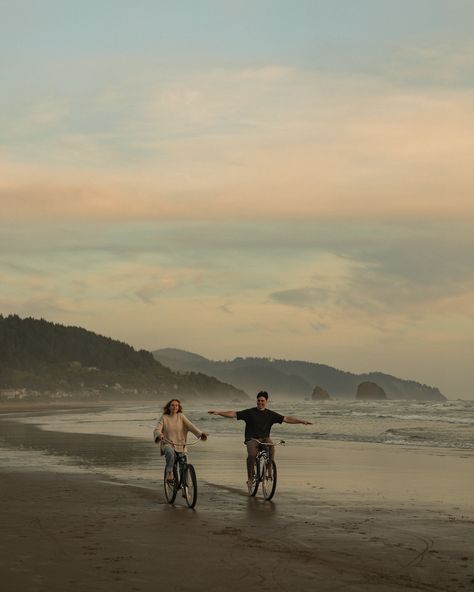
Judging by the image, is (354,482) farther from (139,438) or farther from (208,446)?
(139,438)

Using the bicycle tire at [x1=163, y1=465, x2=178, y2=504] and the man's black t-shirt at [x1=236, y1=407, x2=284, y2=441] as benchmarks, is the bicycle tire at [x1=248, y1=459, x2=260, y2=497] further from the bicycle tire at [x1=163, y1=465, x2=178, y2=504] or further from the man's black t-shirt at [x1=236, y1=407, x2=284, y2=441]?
the bicycle tire at [x1=163, y1=465, x2=178, y2=504]

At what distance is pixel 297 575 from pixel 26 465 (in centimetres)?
1653

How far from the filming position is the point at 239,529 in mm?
14055

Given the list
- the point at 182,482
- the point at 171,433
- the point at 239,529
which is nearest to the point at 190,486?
the point at 182,482

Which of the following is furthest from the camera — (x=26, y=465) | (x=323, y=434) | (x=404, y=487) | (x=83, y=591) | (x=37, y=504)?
(x=323, y=434)

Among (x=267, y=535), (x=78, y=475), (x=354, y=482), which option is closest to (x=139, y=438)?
(x=78, y=475)

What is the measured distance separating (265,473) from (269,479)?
0.20 meters

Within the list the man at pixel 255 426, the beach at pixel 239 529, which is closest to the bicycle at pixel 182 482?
the beach at pixel 239 529

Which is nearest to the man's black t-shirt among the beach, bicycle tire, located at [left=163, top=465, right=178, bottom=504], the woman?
the beach

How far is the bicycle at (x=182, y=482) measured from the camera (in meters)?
16.5

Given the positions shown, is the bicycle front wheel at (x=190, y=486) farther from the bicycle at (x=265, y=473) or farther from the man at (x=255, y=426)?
the man at (x=255, y=426)

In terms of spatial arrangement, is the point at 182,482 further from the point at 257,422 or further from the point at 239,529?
the point at 239,529

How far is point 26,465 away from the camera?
84.4 feet

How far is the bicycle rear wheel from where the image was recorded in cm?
1775
